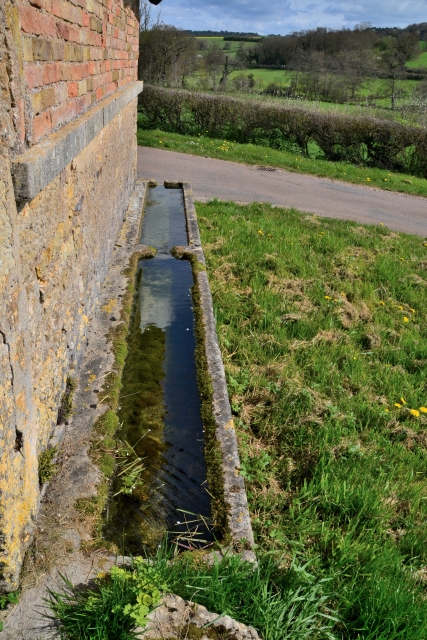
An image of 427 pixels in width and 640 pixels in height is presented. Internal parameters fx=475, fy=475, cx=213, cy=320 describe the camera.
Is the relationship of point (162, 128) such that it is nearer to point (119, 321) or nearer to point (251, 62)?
point (119, 321)

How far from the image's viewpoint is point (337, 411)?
3.56 metres

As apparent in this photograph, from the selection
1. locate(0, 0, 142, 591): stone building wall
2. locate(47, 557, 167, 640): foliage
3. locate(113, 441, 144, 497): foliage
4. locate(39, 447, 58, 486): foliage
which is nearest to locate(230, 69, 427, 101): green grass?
locate(0, 0, 142, 591): stone building wall

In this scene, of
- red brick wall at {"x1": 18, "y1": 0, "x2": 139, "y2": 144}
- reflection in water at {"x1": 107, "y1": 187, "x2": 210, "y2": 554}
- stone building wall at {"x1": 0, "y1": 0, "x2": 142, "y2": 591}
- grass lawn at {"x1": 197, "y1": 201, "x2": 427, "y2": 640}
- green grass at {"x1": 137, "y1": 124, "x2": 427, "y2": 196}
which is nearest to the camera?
stone building wall at {"x1": 0, "y1": 0, "x2": 142, "y2": 591}

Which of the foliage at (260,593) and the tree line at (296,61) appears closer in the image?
the foliage at (260,593)

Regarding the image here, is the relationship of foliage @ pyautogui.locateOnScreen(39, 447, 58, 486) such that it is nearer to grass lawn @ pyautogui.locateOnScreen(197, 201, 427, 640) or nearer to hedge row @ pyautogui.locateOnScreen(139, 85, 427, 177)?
grass lawn @ pyautogui.locateOnScreen(197, 201, 427, 640)

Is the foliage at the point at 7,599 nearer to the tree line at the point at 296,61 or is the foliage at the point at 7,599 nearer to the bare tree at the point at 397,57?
the tree line at the point at 296,61

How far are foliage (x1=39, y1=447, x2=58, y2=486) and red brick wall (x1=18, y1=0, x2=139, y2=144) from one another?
1530 mm

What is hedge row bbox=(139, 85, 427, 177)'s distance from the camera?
46.2 feet

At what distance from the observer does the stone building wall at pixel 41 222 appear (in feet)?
5.75

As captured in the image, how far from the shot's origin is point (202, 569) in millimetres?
2125

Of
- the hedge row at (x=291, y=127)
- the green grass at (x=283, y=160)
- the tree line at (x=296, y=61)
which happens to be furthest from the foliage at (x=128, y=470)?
the tree line at (x=296, y=61)

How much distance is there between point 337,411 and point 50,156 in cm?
261

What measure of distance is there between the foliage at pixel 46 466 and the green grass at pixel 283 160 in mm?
11784

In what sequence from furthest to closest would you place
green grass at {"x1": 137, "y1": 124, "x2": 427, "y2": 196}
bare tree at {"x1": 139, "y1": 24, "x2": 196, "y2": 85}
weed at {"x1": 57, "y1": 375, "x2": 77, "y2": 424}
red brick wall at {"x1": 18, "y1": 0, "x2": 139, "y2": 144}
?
1. bare tree at {"x1": 139, "y1": 24, "x2": 196, "y2": 85}
2. green grass at {"x1": 137, "y1": 124, "x2": 427, "y2": 196}
3. weed at {"x1": 57, "y1": 375, "x2": 77, "y2": 424}
4. red brick wall at {"x1": 18, "y1": 0, "x2": 139, "y2": 144}
